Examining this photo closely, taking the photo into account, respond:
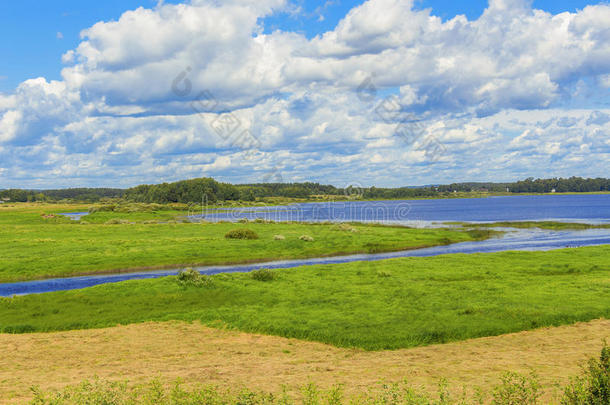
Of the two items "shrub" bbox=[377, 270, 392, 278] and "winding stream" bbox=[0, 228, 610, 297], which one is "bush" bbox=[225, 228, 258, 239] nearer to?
"winding stream" bbox=[0, 228, 610, 297]

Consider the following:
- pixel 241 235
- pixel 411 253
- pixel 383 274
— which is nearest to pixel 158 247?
pixel 241 235

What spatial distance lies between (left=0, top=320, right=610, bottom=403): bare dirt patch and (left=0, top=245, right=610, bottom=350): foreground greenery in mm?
1102

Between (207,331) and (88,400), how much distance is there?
37.2 ft

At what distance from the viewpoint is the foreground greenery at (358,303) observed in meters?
22.1

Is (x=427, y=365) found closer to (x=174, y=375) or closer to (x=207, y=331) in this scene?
(x=174, y=375)

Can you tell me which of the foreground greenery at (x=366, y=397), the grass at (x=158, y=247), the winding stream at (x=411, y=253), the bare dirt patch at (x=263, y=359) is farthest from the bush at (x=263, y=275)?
the foreground greenery at (x=366, y=397)

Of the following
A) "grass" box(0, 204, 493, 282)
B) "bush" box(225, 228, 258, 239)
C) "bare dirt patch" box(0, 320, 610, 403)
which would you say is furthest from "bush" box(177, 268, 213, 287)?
"bush" box(225, 228, 258, 239)

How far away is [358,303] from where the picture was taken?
27.0 meters

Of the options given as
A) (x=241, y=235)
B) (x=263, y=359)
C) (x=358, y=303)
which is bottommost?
(x=263, y=359)

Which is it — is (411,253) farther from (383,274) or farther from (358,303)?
(358,303)

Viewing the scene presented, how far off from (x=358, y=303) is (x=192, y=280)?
1270cm

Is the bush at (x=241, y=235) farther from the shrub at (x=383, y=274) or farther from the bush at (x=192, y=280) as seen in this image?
the shrub at (x=383, y=274)

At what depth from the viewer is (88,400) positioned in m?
12.2

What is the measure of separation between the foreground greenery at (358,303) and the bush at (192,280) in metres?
0.14
